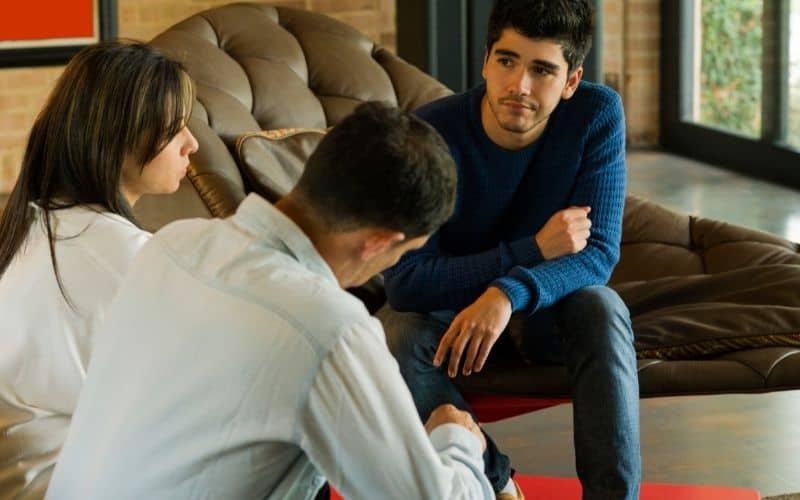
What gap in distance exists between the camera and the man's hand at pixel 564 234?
103 inches

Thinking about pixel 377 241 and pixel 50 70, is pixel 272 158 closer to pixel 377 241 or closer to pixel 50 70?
pixel 377 241

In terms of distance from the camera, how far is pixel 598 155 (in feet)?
9.12

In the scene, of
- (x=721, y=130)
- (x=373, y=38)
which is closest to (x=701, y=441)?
(x=721, y=130)

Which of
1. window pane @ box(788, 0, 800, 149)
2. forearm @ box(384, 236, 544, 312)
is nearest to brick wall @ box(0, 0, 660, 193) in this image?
window pane @ box(788, 0, 800, 149)

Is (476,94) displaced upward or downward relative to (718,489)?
upward

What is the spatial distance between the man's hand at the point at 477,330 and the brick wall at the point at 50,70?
464 cm

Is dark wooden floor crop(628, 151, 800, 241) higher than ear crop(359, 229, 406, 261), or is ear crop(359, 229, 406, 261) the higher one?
ear crop(359, 229, 406, 261)

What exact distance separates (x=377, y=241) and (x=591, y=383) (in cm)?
109

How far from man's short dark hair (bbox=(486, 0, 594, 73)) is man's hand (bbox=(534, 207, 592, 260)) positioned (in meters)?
0.31

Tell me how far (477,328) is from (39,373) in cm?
83

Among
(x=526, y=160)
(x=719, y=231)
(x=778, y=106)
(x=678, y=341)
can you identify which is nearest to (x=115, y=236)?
(x=526, y=160)

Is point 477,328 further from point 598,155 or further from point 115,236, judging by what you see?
point 115,236

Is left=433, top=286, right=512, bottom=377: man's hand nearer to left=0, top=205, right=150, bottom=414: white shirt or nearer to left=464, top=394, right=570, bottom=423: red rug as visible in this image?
left=464, top=394, right=570, bottom=423: red rug

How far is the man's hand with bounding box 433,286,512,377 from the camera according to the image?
251 cm
